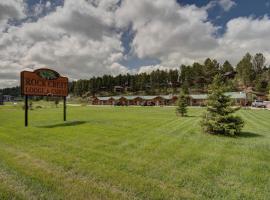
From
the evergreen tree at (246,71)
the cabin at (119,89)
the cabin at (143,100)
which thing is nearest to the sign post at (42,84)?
the cabin at (143,100)

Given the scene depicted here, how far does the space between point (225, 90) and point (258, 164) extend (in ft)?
21.8

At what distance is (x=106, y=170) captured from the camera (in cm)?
646

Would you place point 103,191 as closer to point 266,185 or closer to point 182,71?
point 266,185

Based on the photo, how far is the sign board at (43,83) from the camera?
18125 millimetres

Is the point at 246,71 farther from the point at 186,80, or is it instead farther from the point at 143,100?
the point at 143,100

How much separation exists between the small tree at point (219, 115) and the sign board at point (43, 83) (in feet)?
48.0

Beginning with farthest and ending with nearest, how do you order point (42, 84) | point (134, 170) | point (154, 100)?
point (154, 100)
point (42, 84)
point (134, 170)

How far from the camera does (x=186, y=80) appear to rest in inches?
4134

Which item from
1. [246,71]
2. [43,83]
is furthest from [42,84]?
[246,71]

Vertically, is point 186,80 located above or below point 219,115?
above

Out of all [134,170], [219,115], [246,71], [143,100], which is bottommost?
[134,170]

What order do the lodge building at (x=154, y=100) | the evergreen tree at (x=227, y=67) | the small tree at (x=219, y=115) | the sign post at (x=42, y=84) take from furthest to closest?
the evergreen tree at (x=227, y=67) → the lodge building at (x=154, y=100) → the sign post at (x=42, y=84) → the small tree at (x=219, y=115)

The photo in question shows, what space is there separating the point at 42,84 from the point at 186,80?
9242cm

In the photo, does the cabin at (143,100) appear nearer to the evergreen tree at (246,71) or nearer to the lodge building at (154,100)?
the lodge building at (154,100)
